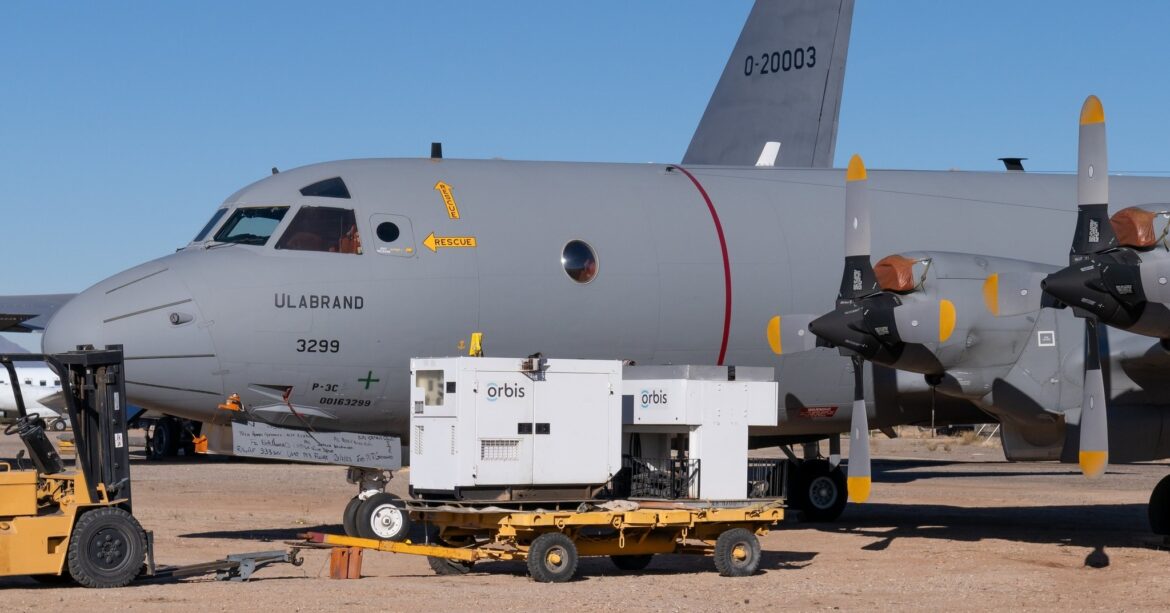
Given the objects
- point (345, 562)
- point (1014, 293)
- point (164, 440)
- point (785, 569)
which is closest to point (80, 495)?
point (345, 562)

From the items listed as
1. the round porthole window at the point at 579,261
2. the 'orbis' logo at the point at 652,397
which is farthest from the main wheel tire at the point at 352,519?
the round porthole window at the point at 579,261

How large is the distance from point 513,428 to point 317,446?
2843 millimetres

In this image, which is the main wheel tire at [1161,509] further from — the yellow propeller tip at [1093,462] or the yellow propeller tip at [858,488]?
the yellow propeller tip at [858,488]

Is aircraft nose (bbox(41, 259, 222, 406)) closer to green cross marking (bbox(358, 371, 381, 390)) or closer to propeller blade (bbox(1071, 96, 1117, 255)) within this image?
green cross marking (bbox(358, 371, 381, 390))

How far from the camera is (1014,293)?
46.6 ft

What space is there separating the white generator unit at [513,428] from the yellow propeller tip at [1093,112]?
17.5 feet

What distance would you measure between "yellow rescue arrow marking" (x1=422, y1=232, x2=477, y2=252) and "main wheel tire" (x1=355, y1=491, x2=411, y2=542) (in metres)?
2.69

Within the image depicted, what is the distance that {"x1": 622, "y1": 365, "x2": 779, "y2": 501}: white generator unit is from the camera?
13805mm

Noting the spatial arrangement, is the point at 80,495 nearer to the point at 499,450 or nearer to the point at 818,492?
the point at 499,450

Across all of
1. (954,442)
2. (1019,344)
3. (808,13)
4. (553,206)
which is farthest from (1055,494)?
(954,442)

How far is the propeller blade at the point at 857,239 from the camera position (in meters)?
15.2

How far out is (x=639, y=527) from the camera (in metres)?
13.1

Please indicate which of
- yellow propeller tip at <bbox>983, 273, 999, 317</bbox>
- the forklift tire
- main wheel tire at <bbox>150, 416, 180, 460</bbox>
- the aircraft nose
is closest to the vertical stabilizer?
yellow propeller tip at <bbox>983, 273, 999, 317</bbox>

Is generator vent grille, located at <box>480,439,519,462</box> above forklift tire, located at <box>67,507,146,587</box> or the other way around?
above
